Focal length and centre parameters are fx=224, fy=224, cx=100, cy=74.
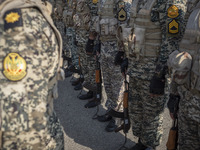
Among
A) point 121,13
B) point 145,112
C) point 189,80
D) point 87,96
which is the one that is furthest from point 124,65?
point 87,96

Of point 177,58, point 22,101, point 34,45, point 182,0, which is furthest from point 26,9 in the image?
point 182,0

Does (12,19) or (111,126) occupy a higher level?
(12,19)

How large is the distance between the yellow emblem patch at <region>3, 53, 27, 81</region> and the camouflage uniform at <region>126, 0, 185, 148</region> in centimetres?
156

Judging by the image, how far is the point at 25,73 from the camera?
1.50 meters

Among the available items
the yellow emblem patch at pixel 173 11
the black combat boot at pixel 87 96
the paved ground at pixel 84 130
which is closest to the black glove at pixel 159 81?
the yellow emblem patch at pixel 173 11

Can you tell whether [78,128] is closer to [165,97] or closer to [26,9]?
[165,97]

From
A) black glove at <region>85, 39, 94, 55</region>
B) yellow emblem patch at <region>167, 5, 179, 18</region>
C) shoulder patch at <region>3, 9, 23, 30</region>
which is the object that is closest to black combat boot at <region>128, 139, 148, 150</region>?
yellow emblem patch at <region>167, 5, 179, 18</region>

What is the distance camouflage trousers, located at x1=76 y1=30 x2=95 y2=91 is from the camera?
15.1 feet

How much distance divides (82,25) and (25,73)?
128 inches

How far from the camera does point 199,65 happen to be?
5.80ft

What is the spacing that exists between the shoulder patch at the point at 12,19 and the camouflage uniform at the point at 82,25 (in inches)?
121

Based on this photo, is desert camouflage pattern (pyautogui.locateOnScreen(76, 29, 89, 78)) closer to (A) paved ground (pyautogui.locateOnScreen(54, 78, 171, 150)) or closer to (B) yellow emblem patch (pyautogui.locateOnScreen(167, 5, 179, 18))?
(A) paved ground (pyautogui.locateOnScreen(54, 78, 171, 150))

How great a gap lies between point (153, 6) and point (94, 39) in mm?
1970

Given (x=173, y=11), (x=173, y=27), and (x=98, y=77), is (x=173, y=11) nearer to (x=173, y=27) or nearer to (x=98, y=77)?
(x=173, y=27)
